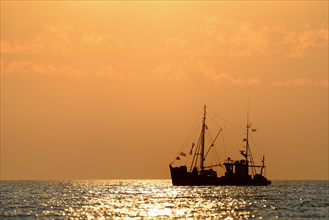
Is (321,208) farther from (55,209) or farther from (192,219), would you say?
(55,209)

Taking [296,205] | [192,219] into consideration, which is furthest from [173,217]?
[296,205]

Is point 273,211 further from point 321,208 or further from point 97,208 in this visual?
point 97,208

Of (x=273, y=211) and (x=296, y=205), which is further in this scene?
(x=296, y=205)

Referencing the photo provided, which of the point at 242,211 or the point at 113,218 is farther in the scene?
the point at 242,211

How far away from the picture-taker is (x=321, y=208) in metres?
125

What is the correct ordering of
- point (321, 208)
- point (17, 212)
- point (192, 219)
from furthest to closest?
point (321, 208) → point (17, 212) → point (192, 219)

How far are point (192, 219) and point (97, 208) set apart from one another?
27632mm

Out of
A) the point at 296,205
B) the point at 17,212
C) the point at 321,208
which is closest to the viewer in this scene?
the point at 17,212

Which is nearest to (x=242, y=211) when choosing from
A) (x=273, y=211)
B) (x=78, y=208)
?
(x=273, y=211)

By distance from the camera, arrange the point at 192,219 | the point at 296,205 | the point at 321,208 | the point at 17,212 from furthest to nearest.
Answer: the point at 296,205
the point at 321,208
the point at 17,212
the point at 192,219

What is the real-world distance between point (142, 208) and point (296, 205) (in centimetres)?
2314

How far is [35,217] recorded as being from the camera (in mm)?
107312

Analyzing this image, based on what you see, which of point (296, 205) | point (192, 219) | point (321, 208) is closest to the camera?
point (192, 219)

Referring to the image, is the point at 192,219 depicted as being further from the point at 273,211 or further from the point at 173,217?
the point at 273,211
